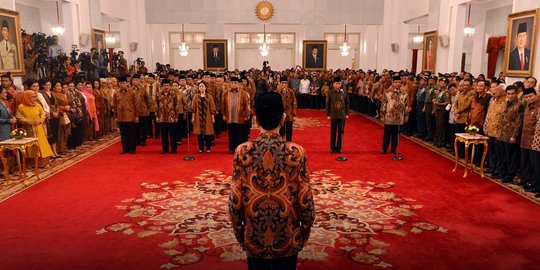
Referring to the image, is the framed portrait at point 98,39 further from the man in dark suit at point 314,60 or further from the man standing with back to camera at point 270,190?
the man standing with back to camera at point 270,190

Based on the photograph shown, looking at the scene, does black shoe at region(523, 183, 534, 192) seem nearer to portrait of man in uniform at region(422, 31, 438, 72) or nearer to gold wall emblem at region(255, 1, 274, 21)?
portrait of man in uniform at region(422, 31, 438, 72)

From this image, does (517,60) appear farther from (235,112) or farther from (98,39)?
(98,39)

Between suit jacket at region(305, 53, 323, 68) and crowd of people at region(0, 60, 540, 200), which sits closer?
crowd of people at region(0, 60, 540, 200)

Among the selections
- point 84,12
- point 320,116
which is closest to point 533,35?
point 320,116

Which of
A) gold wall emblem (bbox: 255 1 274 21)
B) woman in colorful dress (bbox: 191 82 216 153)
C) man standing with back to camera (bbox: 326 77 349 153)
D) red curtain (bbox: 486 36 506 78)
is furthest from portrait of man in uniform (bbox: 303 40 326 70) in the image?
woman in colorful dress (bbox: 191 82 216 153)

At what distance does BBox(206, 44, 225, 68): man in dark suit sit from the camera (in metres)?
20.3

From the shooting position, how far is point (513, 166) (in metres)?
6.90

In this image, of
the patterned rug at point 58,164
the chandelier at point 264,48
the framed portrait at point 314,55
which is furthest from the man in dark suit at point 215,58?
the patterned rug at point 58,164

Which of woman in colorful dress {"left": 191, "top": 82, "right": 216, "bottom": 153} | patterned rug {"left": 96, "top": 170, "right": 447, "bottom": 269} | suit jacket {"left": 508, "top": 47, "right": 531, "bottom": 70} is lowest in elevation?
patterned rug {"left": 96, "top": 170, "right": 447, "bottom": 269}

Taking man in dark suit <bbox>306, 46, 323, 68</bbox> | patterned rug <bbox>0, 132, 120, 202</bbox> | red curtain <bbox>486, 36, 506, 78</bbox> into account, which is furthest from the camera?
man in dark suit <bbox>306, 46, 323, 68</bbox>

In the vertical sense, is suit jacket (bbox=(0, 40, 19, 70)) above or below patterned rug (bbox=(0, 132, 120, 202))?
above

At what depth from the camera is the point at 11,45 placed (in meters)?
9.48

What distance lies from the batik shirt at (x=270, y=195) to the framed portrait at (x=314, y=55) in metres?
18.7

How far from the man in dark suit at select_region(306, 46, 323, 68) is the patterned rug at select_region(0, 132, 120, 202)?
1141 centimetres
